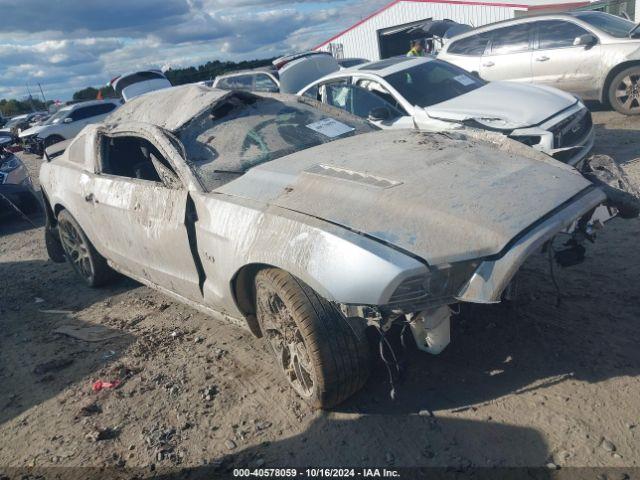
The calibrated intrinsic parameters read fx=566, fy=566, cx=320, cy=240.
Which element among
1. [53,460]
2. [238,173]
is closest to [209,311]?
[238,173]

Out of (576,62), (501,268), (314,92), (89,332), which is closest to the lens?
(501,268)

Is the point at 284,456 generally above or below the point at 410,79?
below

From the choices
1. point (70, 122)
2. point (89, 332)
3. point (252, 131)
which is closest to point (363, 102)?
point (252, 131)

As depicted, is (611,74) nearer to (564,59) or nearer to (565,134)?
(564,59)

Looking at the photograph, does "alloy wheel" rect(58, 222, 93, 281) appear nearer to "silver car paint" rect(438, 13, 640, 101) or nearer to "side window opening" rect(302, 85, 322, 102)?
"side window opening" rect(302, 85, 322, 102)

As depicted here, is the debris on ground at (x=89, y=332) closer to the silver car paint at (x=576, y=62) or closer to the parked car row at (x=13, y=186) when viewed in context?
the parked car row at (x=13, y=186)

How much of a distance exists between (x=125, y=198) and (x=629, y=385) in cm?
339

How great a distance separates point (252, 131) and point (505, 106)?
11.3ft

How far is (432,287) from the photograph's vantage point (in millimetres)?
2523

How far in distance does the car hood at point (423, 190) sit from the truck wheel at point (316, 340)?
0.40 meters

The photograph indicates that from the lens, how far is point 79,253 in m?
5.41

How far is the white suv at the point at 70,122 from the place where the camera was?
743 inches

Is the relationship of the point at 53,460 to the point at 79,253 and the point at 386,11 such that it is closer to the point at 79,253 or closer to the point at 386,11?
the point at 79,253

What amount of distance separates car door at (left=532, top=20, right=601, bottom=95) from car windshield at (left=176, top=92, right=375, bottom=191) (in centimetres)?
639
